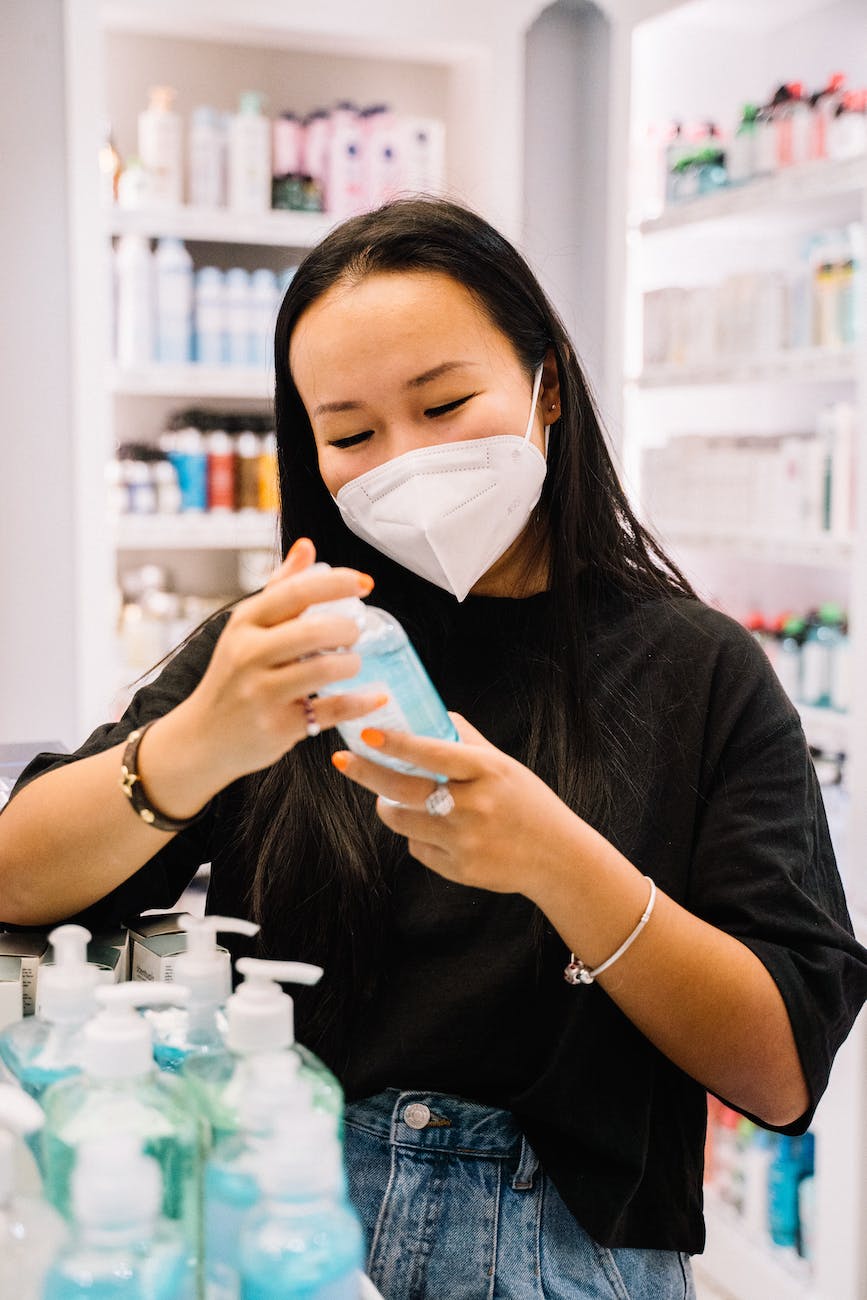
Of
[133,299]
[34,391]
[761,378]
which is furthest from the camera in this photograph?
[133,299]

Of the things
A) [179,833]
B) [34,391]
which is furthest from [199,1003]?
[34,391]

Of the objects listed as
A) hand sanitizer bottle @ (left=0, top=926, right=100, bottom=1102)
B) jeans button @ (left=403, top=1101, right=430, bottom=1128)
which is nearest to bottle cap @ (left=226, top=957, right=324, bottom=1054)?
hand sanitizer bottle @ (left=0, top=926, right=100, bottom=1102)

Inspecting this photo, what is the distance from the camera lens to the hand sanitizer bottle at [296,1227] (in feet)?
2.09

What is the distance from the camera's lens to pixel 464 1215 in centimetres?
111

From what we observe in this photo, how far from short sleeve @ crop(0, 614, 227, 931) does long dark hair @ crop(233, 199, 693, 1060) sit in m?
0.06

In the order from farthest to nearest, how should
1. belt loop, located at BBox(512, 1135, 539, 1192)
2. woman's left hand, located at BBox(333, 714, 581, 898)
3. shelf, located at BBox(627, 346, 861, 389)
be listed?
shelf, located at BBox(627, 346, 861, 389)
belt loop, located at BBox(512, 1135, 539, 1192)
woman's left hand, located at BBox(333, 714, 581, 898)

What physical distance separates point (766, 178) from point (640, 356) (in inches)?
28.2

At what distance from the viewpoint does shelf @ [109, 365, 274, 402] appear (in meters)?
3.51

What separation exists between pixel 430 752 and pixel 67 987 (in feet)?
0.86

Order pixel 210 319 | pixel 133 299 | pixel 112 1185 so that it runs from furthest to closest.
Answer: pixel 210 319 < pixel 133 299 < pixel 112 1185

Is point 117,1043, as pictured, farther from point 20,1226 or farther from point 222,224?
point 222,224

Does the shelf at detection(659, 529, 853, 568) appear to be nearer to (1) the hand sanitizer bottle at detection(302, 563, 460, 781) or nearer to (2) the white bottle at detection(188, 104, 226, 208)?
(2) the white bottle at detection(188, 104, 226, 208)

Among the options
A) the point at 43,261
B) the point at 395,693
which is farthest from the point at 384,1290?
the point at 43,261

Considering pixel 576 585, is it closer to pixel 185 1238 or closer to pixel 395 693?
pixel 395 693
